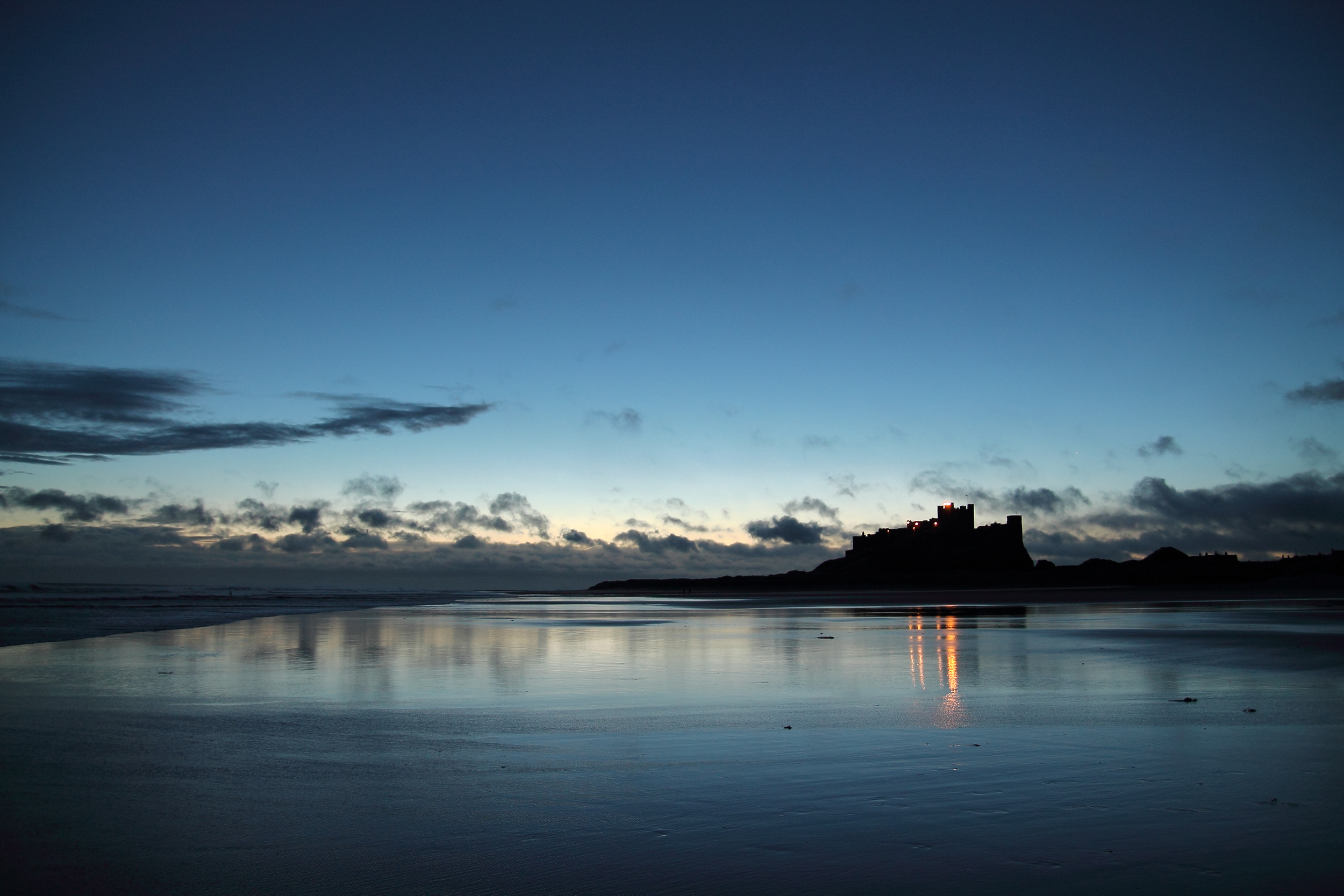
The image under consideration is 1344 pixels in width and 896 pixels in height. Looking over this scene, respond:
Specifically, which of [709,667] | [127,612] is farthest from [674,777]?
[127,612]

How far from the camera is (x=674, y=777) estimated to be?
634cm

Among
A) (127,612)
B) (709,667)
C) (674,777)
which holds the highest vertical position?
(674,777)

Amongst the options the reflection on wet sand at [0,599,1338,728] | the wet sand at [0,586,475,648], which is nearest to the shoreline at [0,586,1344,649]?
the wet sand at [0,586,475,648]

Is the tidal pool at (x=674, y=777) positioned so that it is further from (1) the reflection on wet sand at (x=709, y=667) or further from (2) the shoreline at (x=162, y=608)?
(2) the shoreline at (x=162, y=608)

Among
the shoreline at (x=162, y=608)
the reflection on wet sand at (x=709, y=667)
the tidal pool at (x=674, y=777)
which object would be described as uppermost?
the tidal pool at (x=674, y=777)

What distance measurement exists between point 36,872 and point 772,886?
3.68m

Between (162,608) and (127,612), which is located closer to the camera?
(127,612)

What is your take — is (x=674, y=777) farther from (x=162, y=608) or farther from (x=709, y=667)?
(x=162, y=608)

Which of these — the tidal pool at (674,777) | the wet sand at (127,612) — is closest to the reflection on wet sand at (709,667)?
the tidal pool at (674,777)

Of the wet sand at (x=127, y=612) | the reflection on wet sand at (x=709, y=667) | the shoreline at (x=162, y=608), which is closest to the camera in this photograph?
the reflection on wet sand at (x=709, y=667)

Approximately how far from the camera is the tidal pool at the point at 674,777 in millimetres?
4328

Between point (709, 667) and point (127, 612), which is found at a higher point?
point (709, 667)

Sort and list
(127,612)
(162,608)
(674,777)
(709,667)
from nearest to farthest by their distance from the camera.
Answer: (674,777)
(709,667)
(127,612)
(162,608)

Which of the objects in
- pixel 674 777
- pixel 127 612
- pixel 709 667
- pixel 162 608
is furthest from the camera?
pixel 162 608
